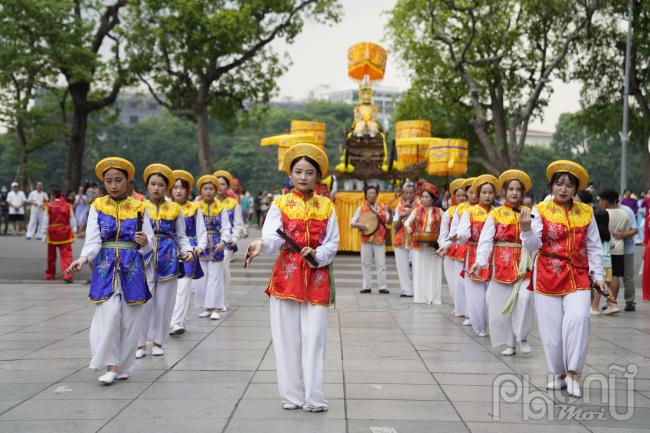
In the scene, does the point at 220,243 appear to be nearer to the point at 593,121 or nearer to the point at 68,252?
the point at 68,252

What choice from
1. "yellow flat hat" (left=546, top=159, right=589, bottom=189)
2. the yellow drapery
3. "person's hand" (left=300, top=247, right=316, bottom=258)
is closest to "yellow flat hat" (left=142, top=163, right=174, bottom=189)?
"person's hand" (left=300, top=247, right=316, bottom=258)

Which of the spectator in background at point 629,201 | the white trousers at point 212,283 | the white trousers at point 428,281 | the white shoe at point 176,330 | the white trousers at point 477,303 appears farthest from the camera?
the spectator in background at point 629,201

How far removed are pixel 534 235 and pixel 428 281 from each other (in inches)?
242

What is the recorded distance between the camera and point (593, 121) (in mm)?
33406

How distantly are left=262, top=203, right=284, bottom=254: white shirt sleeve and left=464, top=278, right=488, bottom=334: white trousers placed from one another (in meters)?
4.05

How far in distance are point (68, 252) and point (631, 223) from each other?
9987mm

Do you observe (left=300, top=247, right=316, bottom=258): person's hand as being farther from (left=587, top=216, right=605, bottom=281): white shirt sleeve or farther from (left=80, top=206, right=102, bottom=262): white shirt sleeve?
(left=587, top=216, right=605, bottom=281): white shirt sleeve

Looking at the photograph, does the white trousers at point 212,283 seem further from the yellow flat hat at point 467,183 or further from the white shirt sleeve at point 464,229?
the yellow flat hat at point 467,183

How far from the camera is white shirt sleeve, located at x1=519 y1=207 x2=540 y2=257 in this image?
6.60 m

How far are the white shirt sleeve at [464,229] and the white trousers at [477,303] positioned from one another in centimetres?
49

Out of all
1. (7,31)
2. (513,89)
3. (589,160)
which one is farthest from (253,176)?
(7,31)

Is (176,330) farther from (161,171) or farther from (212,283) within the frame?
(161,171)

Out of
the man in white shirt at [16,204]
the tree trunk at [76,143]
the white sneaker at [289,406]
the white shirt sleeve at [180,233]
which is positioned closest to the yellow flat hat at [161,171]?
the white shirt sleeve at [180,233]

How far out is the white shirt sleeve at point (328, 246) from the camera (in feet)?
19.2
